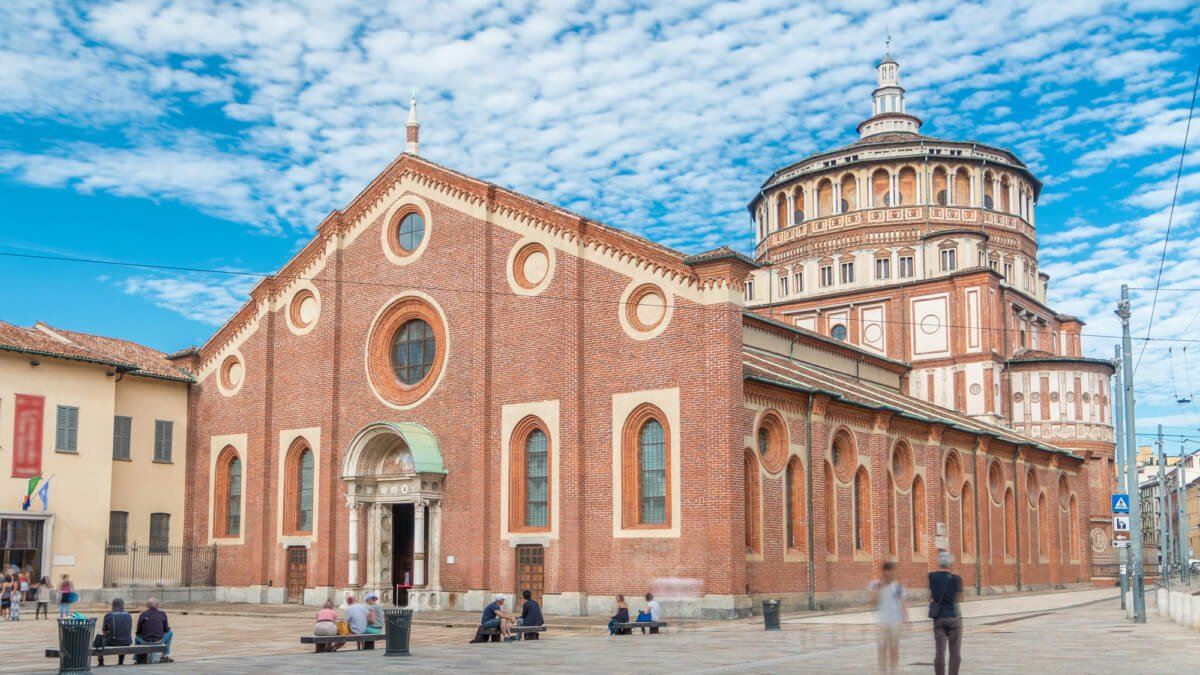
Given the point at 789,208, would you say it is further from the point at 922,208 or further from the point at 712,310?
the point at 712,310

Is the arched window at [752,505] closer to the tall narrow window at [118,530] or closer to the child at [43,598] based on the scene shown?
the child at [43,598]

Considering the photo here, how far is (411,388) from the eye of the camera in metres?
38.3

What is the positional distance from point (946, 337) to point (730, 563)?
32.3 meters

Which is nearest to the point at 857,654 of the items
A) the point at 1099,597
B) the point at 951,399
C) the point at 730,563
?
the point at 730,563

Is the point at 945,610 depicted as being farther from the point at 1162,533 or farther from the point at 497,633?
the point at 1162,533

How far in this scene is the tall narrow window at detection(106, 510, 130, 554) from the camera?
41000mm

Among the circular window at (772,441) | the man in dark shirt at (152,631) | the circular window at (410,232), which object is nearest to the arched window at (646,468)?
the circular window at (772,441)

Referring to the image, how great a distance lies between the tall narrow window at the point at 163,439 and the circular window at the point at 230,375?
91.2 inches

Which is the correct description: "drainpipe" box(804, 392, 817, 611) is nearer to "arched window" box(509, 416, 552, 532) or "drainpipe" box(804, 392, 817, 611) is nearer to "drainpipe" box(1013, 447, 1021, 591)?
"arched window" box(509, 416, 552, 532)

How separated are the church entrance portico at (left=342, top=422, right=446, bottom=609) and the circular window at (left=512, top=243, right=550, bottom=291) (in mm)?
5745

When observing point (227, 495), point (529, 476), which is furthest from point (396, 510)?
point (227, 495)

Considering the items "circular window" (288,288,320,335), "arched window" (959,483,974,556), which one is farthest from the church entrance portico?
"arched window" (959,483,974,556)

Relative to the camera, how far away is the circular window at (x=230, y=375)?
43.2m

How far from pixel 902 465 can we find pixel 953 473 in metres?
4.90
